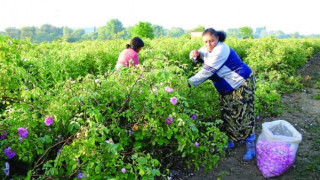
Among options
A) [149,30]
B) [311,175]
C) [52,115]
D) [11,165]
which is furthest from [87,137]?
[149,30]

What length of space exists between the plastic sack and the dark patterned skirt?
0.26m

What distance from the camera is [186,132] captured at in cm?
209

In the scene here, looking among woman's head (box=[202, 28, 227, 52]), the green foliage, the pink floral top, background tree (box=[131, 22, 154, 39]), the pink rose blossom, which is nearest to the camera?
the green foliage

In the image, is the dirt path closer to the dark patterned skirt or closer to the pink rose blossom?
the dark patterned skirt

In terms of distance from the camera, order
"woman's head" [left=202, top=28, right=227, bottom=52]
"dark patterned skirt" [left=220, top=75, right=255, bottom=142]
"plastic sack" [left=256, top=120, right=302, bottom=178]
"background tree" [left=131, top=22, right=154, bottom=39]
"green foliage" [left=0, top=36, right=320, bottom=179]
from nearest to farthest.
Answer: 1. "green foliage" [left=0, top=36, right=320, bottom=179]
2. "plastic sack" [left=256, top=120, right=302, bottom=178]
3. "woman's head" [left=202, top=28, right=227, bottom=52]
4. "dark patterned skirt" [left=220, top=75, right=255, bottom=142]
5. "background tree" [left=131, top=22, right=154, bottom=39]

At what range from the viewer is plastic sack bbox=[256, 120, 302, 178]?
2758 millimetres

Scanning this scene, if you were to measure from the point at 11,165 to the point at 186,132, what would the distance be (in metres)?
1.37

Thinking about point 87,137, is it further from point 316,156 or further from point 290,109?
point 290,109

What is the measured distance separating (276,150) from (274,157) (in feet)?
0.29

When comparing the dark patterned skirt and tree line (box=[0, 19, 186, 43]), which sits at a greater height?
the dark patterned skirt

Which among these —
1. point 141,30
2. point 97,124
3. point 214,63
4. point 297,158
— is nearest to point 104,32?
point 141,30

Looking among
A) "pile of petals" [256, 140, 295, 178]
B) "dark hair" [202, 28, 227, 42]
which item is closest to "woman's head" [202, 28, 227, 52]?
"dark hair" [202, 28, 227, 42]

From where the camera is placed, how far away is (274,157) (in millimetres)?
2822

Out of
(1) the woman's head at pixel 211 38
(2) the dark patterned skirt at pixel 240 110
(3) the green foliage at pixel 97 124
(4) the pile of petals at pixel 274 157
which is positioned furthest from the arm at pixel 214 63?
(4) the pile of petals at pixel 274 157
